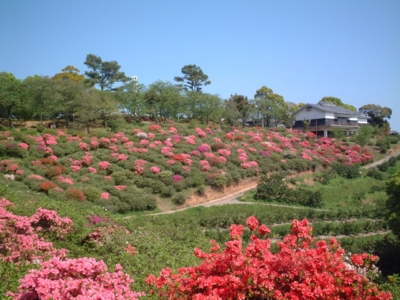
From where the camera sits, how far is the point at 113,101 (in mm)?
34062

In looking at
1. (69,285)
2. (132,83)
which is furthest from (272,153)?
(69,285)

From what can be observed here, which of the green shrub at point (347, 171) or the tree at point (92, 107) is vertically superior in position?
the tree at point (92, 107)

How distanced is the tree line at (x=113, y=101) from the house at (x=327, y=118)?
2.61m

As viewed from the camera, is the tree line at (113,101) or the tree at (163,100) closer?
the tree line at (113,101)

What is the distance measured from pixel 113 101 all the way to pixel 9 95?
8916 mm

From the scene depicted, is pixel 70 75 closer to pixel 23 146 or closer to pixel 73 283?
pixel 23 146

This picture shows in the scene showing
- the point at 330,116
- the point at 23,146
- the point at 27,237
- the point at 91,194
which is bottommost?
the point at 91,194

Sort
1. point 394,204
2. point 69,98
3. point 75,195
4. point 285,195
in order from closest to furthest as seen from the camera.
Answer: point 394,204, point 75,195, point 285,195, point 69,98

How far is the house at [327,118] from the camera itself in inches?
1938

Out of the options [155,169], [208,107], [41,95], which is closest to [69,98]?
[41,95]

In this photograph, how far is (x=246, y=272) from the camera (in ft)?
15.3

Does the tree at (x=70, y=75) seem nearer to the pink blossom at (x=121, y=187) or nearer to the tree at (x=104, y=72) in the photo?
the tree at (x=104, y=72)

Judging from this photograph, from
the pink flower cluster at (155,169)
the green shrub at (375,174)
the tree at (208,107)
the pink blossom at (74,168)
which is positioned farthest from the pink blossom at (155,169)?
the tree at (208,107)

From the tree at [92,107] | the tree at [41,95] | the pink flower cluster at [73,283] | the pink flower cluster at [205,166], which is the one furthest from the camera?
the tree at [92,107]
